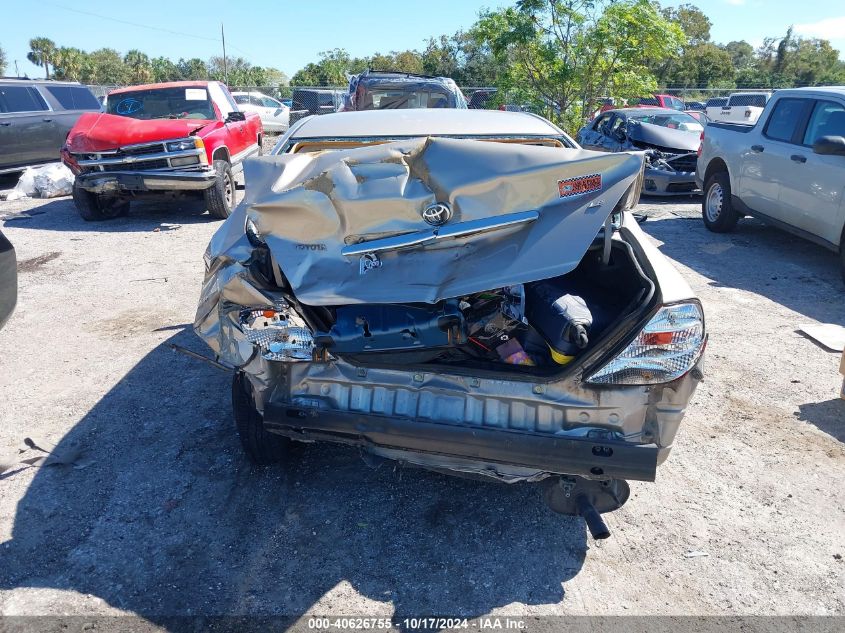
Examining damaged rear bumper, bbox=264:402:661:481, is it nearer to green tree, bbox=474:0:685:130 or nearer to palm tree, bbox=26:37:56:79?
green tree, bbox=474:0:685:130

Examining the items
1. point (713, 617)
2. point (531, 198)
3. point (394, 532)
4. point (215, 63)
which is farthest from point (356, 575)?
point (215, 63)

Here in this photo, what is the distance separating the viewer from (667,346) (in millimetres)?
2486

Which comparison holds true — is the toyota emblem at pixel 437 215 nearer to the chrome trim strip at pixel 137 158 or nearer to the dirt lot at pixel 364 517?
the dirt lot at pixel 364 517

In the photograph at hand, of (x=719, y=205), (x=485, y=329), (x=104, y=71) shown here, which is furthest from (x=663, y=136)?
(x=104, y=71)

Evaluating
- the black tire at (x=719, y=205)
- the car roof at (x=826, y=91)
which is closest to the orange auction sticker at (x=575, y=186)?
the car roof at (x=826, y=91)

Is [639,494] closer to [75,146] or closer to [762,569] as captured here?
[762,569]

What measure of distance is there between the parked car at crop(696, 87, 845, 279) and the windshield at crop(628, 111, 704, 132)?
294 centimetres

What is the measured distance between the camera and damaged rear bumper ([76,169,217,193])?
8.64 metres

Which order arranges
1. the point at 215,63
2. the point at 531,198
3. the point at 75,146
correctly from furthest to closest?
the point at 215,63 < the point at 75,146 < the point at 531,198

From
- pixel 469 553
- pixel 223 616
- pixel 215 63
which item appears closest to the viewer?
pixel 223 616

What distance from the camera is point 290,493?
324cm

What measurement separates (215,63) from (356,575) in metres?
70.4

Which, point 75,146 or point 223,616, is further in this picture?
point 75,146

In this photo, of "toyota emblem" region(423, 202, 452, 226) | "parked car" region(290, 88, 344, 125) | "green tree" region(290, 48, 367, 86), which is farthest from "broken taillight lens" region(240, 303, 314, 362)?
"green tree" region(290, 48, 367, 86)
